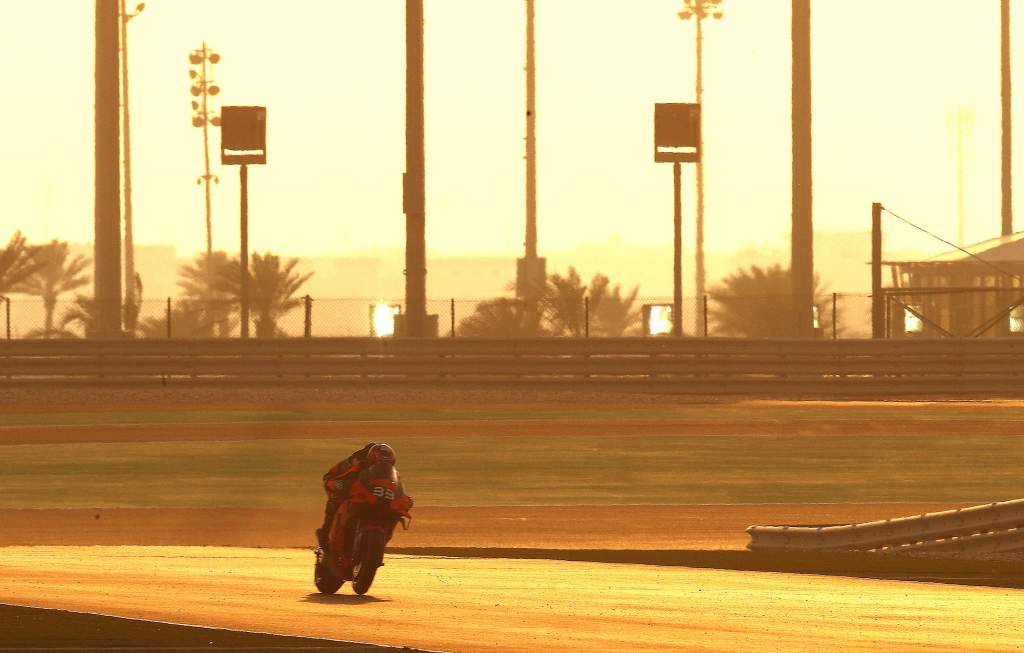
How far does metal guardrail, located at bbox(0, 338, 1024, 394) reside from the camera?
34.0 meters

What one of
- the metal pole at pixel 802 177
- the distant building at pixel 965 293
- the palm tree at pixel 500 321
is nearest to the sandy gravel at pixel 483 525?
the metal pole at pixel 802 177

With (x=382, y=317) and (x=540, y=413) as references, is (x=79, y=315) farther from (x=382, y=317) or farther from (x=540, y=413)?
(x=540, y=413)

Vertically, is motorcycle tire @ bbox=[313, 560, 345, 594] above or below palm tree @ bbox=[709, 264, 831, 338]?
below

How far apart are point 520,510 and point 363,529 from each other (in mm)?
7878

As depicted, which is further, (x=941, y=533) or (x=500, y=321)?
(x=500, y=321)

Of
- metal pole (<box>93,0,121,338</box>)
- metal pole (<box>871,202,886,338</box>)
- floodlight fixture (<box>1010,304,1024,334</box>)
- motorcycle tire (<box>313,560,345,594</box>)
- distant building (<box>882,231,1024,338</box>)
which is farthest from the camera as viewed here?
distant building (<box>882,231,1024,338</box>)

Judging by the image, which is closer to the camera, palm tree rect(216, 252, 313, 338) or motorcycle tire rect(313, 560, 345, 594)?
motorcycle tire rect(313, 560, 345, 594)

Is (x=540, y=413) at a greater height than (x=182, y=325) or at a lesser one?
lesser

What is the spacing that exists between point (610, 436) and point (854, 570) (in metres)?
13.6

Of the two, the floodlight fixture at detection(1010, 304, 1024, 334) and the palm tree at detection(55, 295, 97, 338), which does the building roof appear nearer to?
the floodlight fixture at detection(1010, 304, 1024, 334)

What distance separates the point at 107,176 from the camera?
119ft

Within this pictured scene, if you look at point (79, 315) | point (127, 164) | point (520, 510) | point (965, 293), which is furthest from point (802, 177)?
point (127, 164)

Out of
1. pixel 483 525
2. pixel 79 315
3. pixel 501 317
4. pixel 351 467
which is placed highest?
pixel 79 315

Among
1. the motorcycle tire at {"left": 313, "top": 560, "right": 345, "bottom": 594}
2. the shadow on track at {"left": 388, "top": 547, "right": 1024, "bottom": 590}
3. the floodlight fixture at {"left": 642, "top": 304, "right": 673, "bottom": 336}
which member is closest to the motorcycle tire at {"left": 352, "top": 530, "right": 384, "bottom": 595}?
the motorcycle tire at {"left": 313, "top": 560, "right": 345, "bottom": 594}
